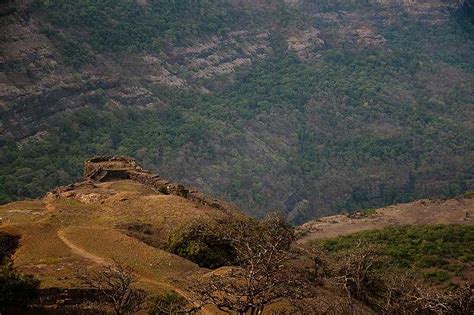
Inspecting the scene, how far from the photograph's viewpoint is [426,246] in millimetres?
70125

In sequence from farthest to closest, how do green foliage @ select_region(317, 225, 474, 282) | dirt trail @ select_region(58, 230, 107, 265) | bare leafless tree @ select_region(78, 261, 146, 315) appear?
green foliage @ select_region(317, 225, 474, 282), dirt trail @ select_region(58, 230, 107, 265), bare leafless tree @ select_region(78, 261, 146, 315)

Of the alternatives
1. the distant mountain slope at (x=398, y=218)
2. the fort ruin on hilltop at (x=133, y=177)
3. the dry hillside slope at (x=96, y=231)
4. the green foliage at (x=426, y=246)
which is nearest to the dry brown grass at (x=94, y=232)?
the dry hillside slope at (x=96, y=231)

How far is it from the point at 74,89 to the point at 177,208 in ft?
341

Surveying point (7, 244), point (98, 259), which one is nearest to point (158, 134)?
point (7, 244)

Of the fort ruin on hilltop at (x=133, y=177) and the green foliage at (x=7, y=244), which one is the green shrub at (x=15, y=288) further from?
the fort ruin on hilltop at (x=133, y=177)

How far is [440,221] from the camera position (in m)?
90.2

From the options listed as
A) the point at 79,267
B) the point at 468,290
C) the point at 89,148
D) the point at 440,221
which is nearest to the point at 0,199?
the point at 89,148

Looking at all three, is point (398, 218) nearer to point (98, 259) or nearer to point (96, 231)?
point (96, 231)

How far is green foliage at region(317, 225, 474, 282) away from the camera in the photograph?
63.1 m

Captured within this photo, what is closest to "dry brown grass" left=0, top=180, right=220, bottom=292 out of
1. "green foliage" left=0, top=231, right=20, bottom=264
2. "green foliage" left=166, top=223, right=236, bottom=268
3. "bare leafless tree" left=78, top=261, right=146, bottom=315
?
"green foliage" left=0, top=231, right=20, bottom=264

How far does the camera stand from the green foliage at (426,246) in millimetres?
63094

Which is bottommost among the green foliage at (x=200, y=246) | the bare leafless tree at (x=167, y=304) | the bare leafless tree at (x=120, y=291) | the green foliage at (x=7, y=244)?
the green foliage at (x=200, y=246)

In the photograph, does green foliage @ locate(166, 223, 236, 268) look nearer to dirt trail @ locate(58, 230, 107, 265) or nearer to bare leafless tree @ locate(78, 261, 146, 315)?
dirt trail @ locate(58, 230, 107, 265)

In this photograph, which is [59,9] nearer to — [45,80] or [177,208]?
[45,80]
